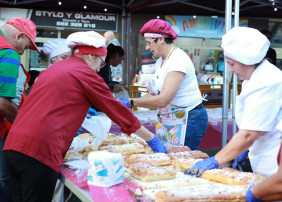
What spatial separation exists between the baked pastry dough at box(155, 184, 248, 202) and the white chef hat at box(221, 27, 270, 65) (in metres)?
0.67

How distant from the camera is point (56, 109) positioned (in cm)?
210

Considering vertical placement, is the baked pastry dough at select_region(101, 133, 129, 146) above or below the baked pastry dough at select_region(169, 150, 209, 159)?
below

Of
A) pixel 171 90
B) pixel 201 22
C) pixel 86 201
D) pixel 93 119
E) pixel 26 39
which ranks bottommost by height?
pixel 86 201

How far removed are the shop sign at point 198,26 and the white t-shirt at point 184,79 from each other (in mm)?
7341

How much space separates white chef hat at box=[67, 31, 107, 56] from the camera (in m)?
2.31

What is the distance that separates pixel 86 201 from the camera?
71.7 inches

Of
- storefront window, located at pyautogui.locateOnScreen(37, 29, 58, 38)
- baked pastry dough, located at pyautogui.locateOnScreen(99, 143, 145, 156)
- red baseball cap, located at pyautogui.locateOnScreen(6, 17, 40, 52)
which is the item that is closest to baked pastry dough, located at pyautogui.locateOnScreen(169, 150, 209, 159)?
baked pastry dough, located at pyautogui.locateOnScreen(99, 143, 145, 156)

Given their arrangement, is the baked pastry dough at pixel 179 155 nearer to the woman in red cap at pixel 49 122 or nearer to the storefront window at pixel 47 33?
the woman in red cap at pixel 49 122

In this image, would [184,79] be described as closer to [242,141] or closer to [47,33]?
[242,141]

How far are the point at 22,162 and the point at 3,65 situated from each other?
0.72 m

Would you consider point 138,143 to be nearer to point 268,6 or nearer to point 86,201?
point 86,201

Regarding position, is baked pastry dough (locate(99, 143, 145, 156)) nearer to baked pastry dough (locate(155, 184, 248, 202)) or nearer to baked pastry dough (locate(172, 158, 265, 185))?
baked pastry dough (locate(172, 158, 265, 185))

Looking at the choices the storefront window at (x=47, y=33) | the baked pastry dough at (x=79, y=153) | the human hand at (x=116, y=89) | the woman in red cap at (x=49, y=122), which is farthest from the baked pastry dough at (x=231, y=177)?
the storefront window at (x=47, y=33)

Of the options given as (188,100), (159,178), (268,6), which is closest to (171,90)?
(188,100)
